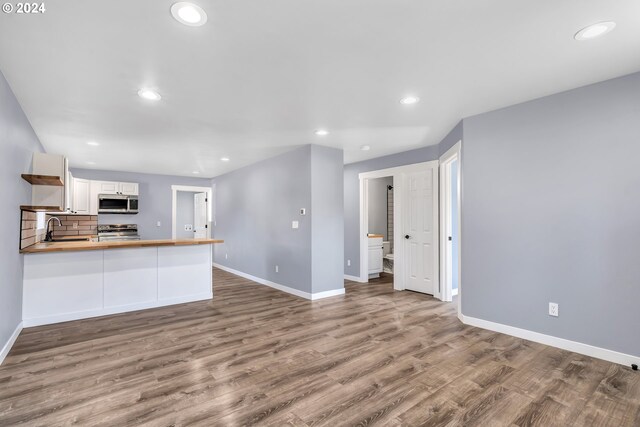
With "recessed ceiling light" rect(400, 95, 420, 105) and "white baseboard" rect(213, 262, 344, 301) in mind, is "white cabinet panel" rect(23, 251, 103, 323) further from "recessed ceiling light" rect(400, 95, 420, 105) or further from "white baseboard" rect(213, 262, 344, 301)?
"recessed ceiling light" rect(400, 95, 420, 105)

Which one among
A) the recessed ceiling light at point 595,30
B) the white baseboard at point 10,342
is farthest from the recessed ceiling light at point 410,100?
the white baseboard at point 10,342

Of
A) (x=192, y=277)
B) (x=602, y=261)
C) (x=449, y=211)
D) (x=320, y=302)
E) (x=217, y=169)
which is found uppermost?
(x=217, y=169)

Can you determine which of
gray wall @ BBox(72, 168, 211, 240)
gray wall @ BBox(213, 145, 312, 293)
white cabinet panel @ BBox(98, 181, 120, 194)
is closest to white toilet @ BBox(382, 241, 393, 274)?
gray wall @ BBox(213, 145, 312, 293)

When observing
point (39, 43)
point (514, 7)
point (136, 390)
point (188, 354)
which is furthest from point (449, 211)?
point (39, 43)

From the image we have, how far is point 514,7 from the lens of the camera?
5.67 feet

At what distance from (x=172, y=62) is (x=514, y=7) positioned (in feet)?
7.63

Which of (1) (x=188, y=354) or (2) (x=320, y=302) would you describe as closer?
(1) (x=188, y=354)

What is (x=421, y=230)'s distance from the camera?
5121 mm

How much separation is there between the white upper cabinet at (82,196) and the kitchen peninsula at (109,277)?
266 centimetres

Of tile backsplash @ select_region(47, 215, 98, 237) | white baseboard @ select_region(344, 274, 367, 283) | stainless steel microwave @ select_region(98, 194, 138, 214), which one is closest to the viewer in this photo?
white baseboard @ select_region(344, 274, 367, 283)

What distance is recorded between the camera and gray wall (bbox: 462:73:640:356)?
8.51ft

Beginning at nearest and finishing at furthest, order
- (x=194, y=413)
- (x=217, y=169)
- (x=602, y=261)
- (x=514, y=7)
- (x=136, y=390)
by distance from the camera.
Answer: (x=514, y=7)
(x=194, y=413)
(x=136, y=390)
(x=602, y=261)
(x=217, y=169)

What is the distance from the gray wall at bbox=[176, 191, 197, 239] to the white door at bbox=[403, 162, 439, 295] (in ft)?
23.0

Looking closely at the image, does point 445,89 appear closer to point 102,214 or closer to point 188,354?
point 188,354
